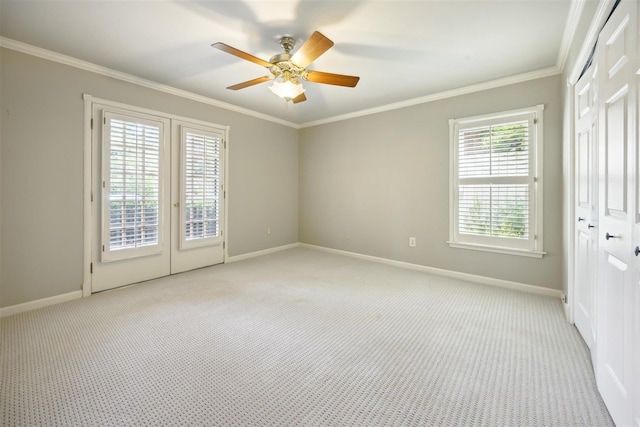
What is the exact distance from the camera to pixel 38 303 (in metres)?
2.85

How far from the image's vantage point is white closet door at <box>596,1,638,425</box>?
→ 4.06ft

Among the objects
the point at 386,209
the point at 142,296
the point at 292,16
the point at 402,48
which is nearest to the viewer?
the point at 292,16

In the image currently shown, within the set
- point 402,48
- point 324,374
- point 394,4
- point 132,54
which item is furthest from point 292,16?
point 324,374

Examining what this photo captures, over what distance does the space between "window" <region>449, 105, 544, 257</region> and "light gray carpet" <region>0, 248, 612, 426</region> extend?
0.73 m

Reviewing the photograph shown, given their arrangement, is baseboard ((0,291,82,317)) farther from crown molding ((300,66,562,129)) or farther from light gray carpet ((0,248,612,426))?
crown molding ((300,66,562,129))

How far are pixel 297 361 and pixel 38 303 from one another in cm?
287

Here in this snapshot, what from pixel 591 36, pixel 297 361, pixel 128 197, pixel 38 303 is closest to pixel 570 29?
pixel 591 36

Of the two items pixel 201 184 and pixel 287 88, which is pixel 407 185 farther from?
pixel 201 184

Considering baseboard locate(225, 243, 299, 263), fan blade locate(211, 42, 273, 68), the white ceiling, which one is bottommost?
baseboard locate(225, 243, 299, 263)

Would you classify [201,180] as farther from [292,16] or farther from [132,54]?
[292,16]

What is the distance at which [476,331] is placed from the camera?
2.38 meters

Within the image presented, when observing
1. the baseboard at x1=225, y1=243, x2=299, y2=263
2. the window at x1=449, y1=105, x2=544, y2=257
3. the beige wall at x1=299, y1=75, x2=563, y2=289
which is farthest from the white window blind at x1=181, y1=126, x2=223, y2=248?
the window at x1=449, y1=105, x2=544, y2=257

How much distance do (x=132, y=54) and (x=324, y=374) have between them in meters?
3.52

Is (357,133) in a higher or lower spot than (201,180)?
higher
